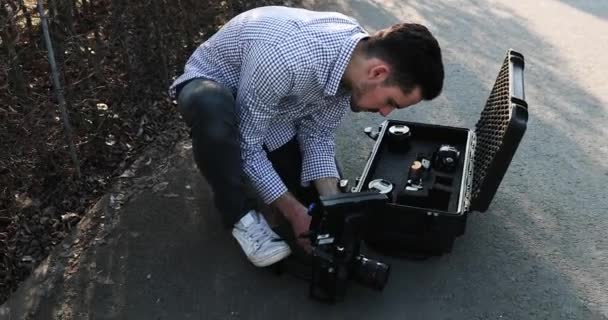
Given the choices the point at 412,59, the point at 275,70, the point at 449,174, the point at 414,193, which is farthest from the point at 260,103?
the point at 449,174

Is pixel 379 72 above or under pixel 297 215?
above

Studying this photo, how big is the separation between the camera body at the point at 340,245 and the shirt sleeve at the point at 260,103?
Answer: 0.28m

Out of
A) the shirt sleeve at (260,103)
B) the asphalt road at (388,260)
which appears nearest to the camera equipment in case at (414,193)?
the asphalt road at (388,260)

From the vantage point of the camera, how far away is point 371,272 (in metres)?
1.98

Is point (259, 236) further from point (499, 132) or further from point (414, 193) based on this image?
point (499, 132)

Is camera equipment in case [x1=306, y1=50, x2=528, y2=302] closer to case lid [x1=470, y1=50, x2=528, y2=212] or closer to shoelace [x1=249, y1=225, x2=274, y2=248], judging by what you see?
case lid [x1=470, y1=50, x2=528, y2=212]

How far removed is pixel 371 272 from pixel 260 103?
659 mm

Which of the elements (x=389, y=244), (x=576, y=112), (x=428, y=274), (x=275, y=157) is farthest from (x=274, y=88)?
(x=576, y=112)

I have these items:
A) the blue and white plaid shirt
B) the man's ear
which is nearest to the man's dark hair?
the man's ear

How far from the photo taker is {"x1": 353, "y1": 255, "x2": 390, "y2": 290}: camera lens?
6.49 ft

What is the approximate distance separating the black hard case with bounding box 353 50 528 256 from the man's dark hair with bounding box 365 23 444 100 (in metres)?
0.29

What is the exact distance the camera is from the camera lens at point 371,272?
6.49 feet

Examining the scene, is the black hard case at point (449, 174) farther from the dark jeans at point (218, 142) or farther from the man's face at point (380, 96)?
the dark jeans at point (218, 142)

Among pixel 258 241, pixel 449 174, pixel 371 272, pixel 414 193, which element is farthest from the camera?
pixel 449 174
